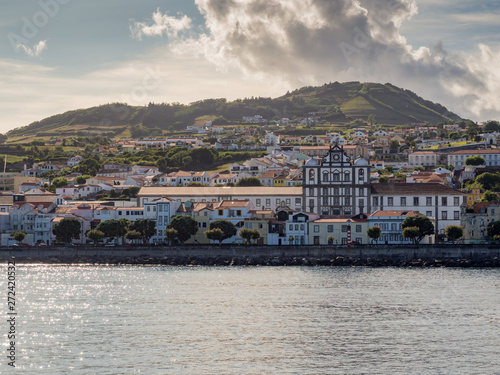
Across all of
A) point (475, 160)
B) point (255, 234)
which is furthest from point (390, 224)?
point (475, 160)

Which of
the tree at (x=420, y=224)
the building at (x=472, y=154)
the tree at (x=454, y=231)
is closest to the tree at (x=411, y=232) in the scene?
the tree at (x=420, y=224)

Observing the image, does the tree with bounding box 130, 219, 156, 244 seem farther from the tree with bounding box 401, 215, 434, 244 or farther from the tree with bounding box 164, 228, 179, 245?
the tree with bounding box 401, 215, 434, 244

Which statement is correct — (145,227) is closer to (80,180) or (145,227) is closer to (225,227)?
(225,227)

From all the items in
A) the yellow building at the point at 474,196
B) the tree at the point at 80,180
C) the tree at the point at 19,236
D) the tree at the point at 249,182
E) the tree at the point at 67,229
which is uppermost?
the tree at the point at 80,180

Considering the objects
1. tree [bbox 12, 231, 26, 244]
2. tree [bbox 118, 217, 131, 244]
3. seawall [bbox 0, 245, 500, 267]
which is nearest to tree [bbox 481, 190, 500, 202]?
seawall [bbox 0, 245, 500, 267]

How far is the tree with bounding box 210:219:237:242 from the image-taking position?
291 feet

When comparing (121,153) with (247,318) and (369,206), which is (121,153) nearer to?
(369,206)

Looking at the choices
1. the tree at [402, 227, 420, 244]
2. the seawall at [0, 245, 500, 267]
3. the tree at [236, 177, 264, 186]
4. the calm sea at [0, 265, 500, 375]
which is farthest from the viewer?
the tree at [236, 177, 264, 186]

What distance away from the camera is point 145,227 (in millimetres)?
90938

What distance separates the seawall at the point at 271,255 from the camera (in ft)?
257

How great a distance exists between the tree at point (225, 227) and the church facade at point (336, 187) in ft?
42.6

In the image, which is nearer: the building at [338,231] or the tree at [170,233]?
the building at [338,231]

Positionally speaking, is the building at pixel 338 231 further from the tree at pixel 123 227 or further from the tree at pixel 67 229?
the tree at pixel 67 229

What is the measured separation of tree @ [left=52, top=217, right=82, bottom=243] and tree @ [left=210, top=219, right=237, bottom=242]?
44.8 ft
